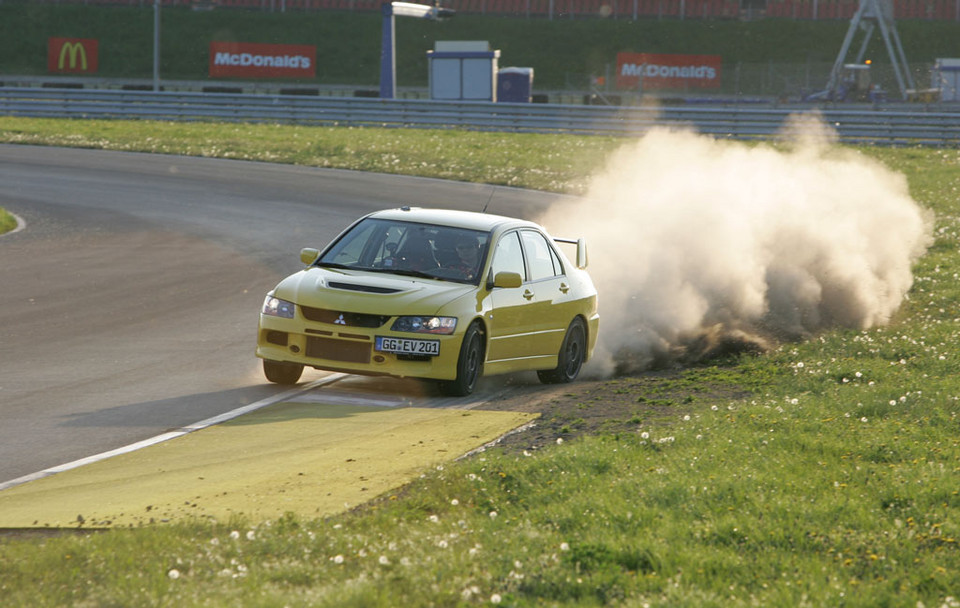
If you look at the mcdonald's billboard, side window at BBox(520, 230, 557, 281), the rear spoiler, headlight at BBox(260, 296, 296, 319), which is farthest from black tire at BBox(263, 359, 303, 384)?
Answer: the mcdonald's billboard

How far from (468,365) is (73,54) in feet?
203

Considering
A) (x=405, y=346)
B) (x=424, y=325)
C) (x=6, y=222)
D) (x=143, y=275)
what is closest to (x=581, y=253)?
(x=424, y=325)

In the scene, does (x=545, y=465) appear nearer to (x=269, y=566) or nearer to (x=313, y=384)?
(x=269, y=566)

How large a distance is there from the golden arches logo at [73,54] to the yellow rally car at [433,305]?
59.9 meters

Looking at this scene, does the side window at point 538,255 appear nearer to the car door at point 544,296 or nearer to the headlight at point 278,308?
the car door at point 544,296

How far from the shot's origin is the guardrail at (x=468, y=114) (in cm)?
3741

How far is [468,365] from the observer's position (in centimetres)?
1077

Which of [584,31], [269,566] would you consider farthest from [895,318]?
[584,31]

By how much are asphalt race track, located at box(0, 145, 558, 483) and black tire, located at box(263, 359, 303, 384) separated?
5.6 inches

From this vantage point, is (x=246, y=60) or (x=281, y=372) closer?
(x=281, y=372)

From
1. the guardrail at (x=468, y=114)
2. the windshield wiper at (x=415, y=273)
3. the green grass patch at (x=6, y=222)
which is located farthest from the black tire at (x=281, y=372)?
the guardrail at (x=468, y=114)

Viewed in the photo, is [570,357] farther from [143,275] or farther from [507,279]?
[143,275]

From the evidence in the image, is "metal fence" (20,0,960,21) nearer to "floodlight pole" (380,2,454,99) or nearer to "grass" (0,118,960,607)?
"floodlight pole" (380,2,454,99)

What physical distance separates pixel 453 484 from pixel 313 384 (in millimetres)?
4126
